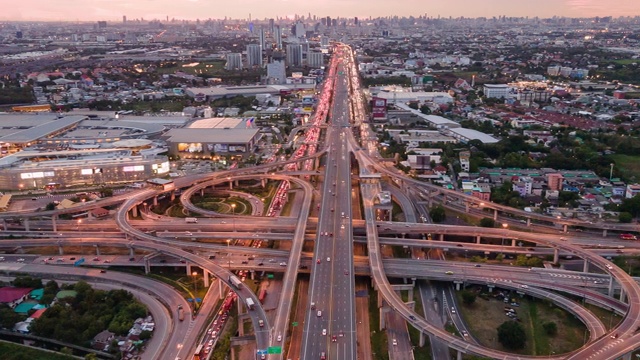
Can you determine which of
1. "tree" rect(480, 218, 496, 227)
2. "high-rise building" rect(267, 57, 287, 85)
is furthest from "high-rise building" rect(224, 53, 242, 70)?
"tree" rect(480, 218, 496, 227)

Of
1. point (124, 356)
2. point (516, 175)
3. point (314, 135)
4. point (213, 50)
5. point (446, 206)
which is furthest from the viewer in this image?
point (213, 50)

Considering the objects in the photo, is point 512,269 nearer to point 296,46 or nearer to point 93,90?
point 93,90

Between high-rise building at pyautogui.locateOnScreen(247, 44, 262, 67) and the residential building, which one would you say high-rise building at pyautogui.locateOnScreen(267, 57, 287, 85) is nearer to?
high-rise building at pyautogui.locateOnScreen(247, 44, 262, 67)

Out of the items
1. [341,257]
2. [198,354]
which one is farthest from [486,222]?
[198,354]

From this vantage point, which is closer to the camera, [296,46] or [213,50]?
[296,46]

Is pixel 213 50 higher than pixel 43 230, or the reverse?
pixel 213 50

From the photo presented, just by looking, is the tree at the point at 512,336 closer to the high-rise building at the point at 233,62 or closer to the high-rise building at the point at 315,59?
the high-rise building at the point at 233,62

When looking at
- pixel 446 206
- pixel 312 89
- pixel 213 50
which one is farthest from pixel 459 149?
pixel 213 50
